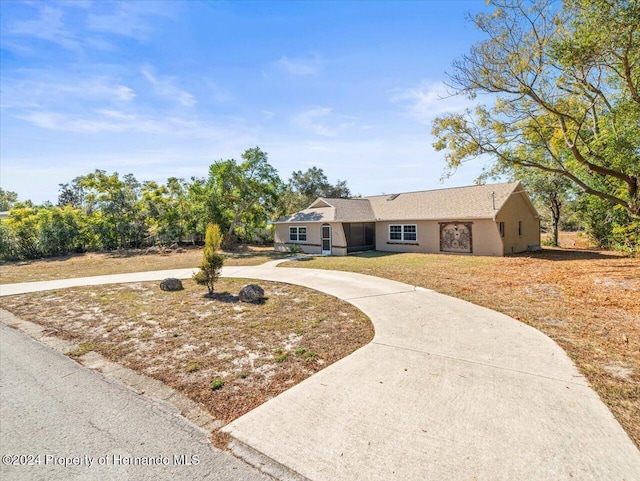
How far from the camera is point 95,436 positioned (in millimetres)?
3232

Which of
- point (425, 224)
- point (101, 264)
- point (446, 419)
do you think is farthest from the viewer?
point (425, 224)

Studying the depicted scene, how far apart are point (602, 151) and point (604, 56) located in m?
6.90

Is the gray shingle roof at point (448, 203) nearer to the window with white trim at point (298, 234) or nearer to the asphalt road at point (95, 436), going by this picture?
the window with white trim at point (298, 234)

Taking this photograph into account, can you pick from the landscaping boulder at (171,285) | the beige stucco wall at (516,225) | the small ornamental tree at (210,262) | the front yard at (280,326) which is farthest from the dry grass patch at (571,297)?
the landscaping boulder at (171,285)

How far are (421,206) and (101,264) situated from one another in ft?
64.8

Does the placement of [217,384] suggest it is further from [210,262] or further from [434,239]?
[434,239]

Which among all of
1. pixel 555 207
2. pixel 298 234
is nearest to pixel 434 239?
pixel 298 234

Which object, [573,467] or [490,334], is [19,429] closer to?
[573,467]

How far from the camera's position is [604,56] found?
9.25 meters

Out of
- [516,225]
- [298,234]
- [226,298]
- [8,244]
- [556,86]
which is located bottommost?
[226,298]

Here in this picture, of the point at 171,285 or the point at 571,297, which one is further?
the point at 171,285

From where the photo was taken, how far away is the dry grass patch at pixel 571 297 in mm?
4207

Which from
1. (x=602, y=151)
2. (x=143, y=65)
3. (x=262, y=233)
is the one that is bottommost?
(x=262, y=233)

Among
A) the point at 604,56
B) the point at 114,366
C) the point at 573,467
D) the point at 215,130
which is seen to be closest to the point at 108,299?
the point at 114,366
